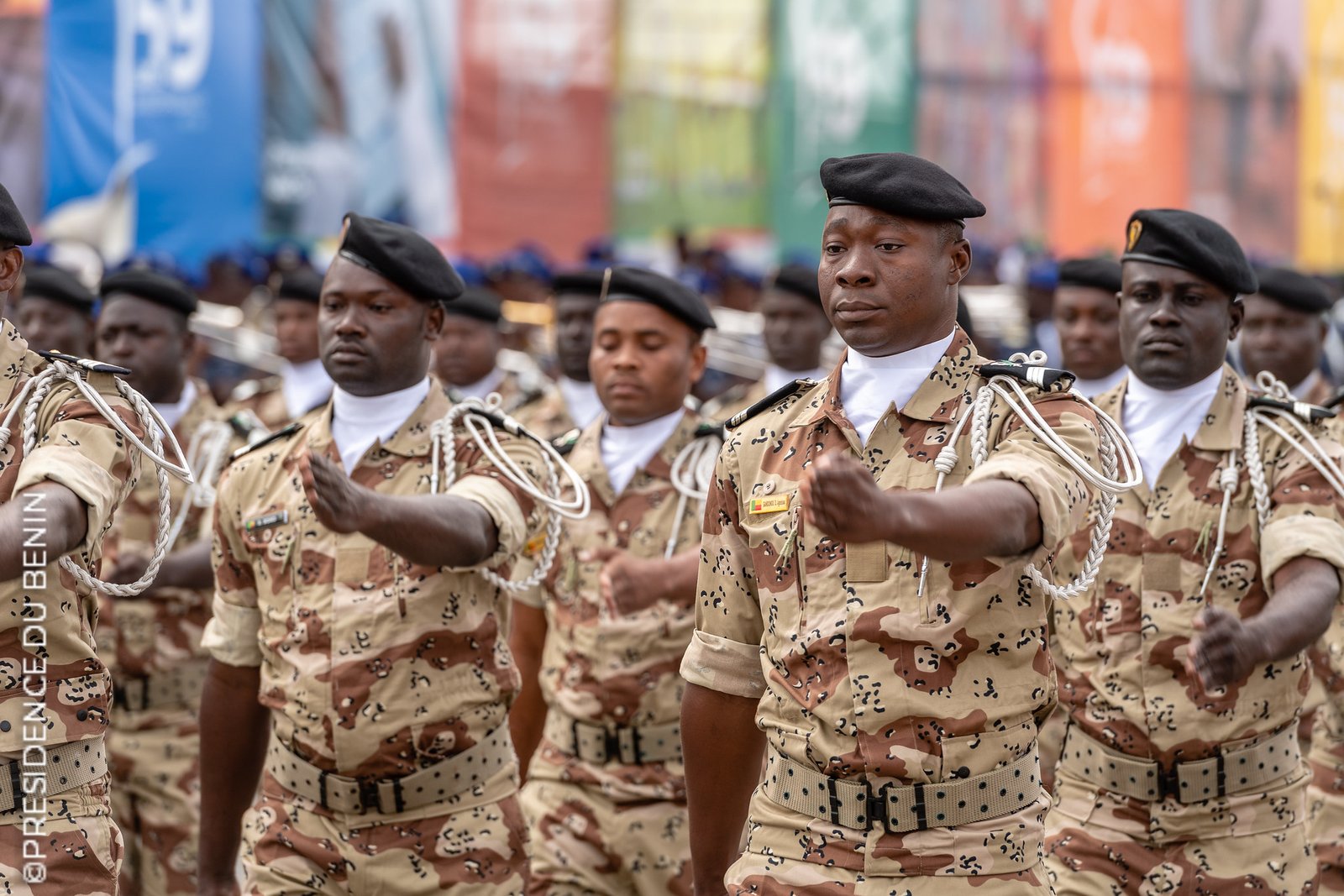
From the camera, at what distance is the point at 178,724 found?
7430 mm

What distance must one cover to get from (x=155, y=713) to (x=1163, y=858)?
4.24m

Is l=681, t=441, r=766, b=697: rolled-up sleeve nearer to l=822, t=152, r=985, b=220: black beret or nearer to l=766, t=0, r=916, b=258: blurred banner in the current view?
l=822, t=152, r=985, b=220: black beret

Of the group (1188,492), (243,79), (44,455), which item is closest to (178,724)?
(44,455)

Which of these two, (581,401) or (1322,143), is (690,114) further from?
(581,401)

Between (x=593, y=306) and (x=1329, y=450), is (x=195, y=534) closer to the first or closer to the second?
(x=593, y=306)

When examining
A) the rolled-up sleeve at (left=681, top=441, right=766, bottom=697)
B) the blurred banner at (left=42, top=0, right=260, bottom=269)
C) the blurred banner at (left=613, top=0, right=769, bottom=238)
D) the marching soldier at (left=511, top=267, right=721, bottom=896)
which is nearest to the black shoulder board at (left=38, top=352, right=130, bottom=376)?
the rolled-up sleeve at (left=681, top=441, right=766, bottom=697)

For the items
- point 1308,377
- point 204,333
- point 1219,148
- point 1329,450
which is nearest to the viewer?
point 1329,450

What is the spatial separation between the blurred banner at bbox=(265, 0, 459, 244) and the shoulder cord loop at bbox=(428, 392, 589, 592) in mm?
11631

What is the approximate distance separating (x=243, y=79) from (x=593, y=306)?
8198 mm

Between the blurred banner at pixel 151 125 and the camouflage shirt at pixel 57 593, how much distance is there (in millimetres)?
10789

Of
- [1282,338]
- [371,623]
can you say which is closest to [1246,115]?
[1282,338]

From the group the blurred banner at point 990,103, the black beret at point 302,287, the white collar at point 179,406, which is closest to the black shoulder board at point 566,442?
the white collar at point 179,406

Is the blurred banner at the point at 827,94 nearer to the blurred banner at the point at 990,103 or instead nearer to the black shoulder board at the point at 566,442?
the blurred banner at the point at 990,103

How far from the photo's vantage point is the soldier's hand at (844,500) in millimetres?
3018
